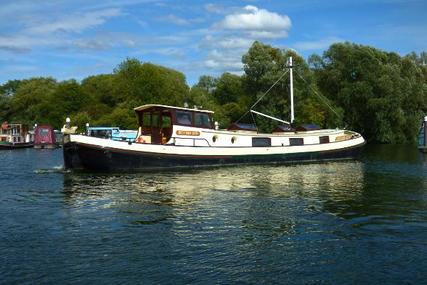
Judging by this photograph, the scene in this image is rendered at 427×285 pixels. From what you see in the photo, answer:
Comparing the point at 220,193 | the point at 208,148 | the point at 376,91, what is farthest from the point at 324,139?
the point at 376,91

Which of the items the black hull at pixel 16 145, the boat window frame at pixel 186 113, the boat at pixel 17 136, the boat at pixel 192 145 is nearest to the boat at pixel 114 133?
the boat at pixel 192 145

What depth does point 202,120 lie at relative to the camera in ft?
127

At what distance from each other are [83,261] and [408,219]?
1161 centimetres

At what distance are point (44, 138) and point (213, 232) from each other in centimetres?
7347

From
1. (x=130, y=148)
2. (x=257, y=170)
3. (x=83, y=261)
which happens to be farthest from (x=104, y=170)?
(x=83, y=261)

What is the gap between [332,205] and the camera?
2117 cm

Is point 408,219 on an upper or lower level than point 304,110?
lower

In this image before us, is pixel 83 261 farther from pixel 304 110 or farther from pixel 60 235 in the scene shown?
pixel 304 110

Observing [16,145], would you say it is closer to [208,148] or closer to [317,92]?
[317,92]

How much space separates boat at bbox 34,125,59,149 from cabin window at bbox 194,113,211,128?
50.5 meters

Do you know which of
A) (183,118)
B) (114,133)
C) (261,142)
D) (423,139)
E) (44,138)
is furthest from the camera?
(44,138)

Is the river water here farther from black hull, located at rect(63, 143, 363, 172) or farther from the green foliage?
the green foliage

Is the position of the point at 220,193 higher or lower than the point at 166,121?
Result: lower

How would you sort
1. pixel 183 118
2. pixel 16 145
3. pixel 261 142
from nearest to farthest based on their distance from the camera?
pixel 183 118, pixel 261 142, pixel 16 145
